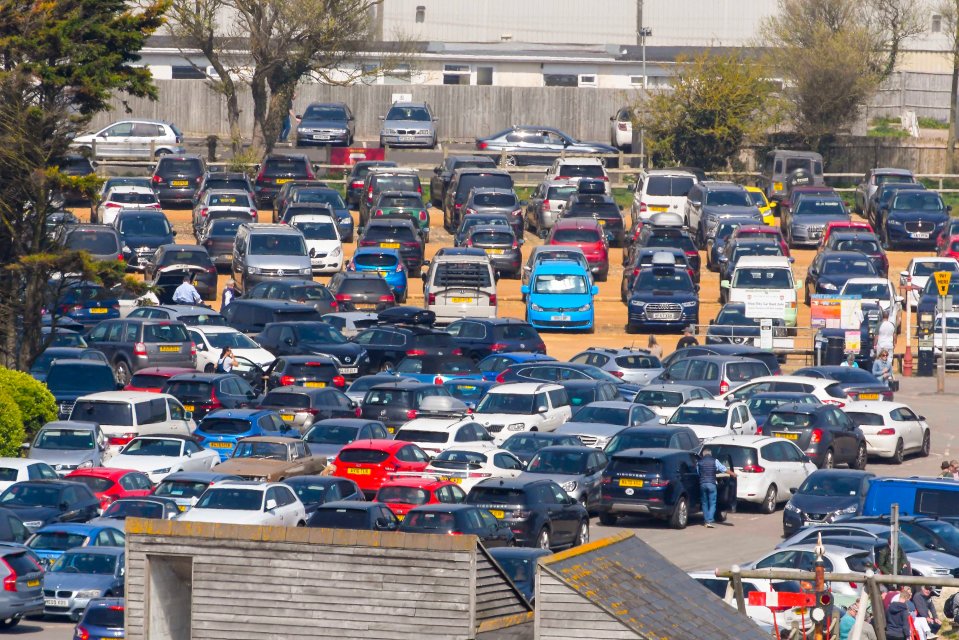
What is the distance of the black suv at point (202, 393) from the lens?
112 feet

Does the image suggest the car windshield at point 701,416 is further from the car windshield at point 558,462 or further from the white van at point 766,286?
the white van at point 766,286

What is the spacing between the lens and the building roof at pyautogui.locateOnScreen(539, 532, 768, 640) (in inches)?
480

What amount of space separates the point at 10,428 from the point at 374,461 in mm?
6925

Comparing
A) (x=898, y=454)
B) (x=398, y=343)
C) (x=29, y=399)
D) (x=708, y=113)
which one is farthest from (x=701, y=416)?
(x=708, y=113)

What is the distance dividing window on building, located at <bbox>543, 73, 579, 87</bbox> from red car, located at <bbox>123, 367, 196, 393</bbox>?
44.1 metres

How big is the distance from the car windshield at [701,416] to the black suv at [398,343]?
677cm

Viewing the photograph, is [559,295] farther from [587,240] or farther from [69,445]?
[69,445]

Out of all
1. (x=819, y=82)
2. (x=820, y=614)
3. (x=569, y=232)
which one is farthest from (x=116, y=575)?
(x=819, y=82)

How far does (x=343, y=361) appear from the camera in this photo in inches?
1499

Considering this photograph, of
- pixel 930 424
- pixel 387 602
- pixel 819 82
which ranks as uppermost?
pixel 819 82

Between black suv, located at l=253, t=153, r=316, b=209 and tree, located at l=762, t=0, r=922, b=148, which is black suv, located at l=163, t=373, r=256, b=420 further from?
tree, located at l=762, t=0, r=922, b=148

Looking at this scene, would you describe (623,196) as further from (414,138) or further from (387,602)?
(387,602)

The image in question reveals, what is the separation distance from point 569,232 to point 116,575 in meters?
27.0

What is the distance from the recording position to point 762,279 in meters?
44.1
